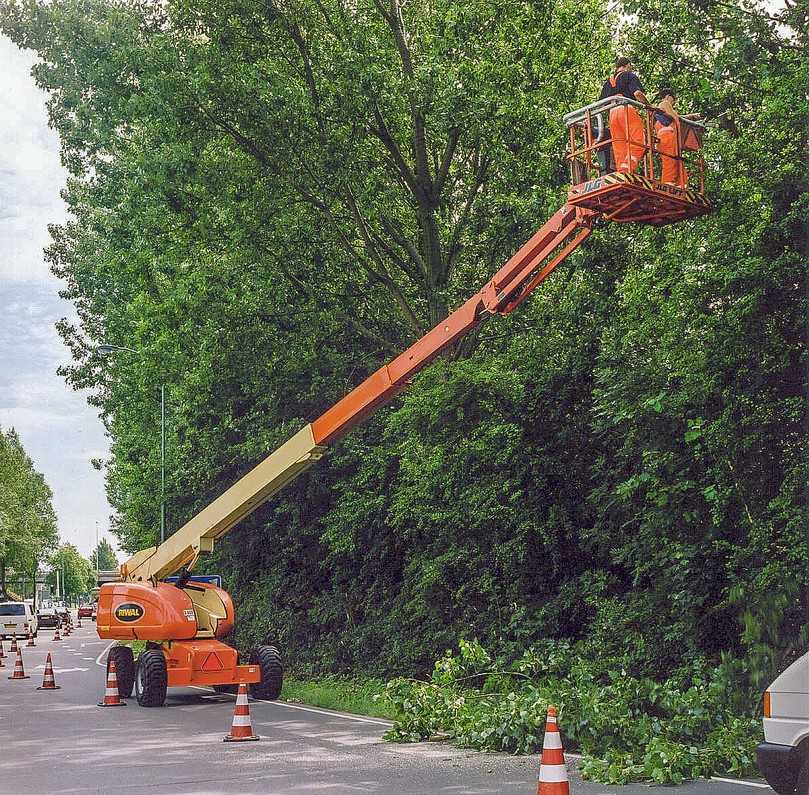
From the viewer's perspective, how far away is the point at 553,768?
25.9 feet

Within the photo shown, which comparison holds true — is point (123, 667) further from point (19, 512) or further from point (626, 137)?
point (19, 512)

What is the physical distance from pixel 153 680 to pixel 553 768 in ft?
35.8

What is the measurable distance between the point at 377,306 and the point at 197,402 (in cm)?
474

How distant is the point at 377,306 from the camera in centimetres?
2159

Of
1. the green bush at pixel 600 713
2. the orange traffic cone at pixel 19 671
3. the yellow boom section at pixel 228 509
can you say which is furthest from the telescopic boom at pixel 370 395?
the orange traffic cone at pixel 19 671

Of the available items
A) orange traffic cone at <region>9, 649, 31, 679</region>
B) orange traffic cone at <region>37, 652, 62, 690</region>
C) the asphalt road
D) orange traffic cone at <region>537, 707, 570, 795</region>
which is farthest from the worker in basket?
orange traffic cone at <region>9, 649, 31, 679</region>

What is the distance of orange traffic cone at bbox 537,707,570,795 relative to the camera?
7855mm

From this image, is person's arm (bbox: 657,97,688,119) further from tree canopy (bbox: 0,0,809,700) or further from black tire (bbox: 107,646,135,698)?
black tire (bbox: 107,646,135,698)

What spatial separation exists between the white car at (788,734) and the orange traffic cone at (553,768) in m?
1.35

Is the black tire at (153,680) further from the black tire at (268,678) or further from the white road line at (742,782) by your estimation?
the white road line at (742,782)

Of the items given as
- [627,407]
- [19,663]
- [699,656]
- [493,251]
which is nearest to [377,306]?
[493,251]

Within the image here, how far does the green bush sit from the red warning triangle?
→ 15.6 ft

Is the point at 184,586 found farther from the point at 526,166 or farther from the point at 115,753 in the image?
the point at 526,166

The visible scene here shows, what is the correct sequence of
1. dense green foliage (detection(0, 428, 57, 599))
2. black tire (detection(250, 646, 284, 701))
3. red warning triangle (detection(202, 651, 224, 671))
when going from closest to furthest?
1. red warning triangle (detection(202, 651, 224, 671))
2. black tire (detection(250, 646, 284, 701))
3. dense green foliage (detection(0, 428, 57, 599))
